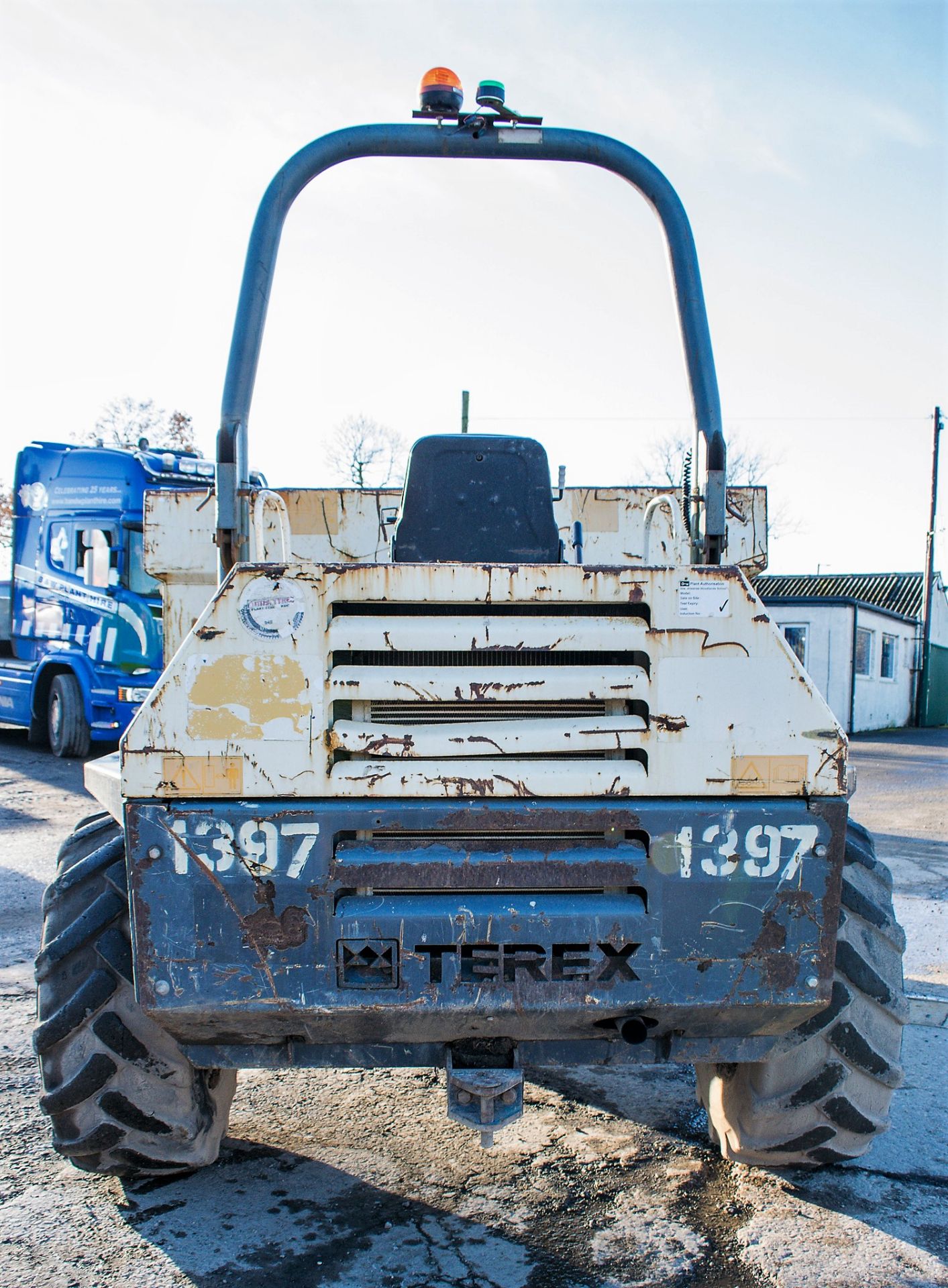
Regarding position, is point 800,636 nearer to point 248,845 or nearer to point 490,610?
point 490,610

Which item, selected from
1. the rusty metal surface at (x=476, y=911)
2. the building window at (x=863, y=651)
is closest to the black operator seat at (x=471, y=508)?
the rusty metal surface at (x=476, y=911)

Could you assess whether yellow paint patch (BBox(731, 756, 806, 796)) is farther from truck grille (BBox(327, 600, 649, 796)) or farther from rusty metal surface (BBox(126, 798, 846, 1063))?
truck grille (BBox(327, 600, 649, 796))

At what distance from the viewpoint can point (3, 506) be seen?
38438mm

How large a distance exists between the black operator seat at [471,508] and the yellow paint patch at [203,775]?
1072 millimetres

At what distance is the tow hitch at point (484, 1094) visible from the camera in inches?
103

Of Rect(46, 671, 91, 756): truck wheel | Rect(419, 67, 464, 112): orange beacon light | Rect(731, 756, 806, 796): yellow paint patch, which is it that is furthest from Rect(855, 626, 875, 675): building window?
Rect(731, 756, 806, 796): yellow paint patch

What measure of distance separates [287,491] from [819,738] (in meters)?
3.09

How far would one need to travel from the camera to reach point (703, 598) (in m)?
2.59

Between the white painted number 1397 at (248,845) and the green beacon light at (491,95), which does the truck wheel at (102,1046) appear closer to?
the white painted number 1397 at (248,845)

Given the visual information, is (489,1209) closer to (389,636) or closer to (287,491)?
(389,636)

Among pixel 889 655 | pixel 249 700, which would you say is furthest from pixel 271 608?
pixel 889 655

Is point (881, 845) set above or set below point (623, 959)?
below

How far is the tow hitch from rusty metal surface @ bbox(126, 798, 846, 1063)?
0.14 m

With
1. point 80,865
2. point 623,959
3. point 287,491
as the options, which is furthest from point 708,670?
point 287,491
